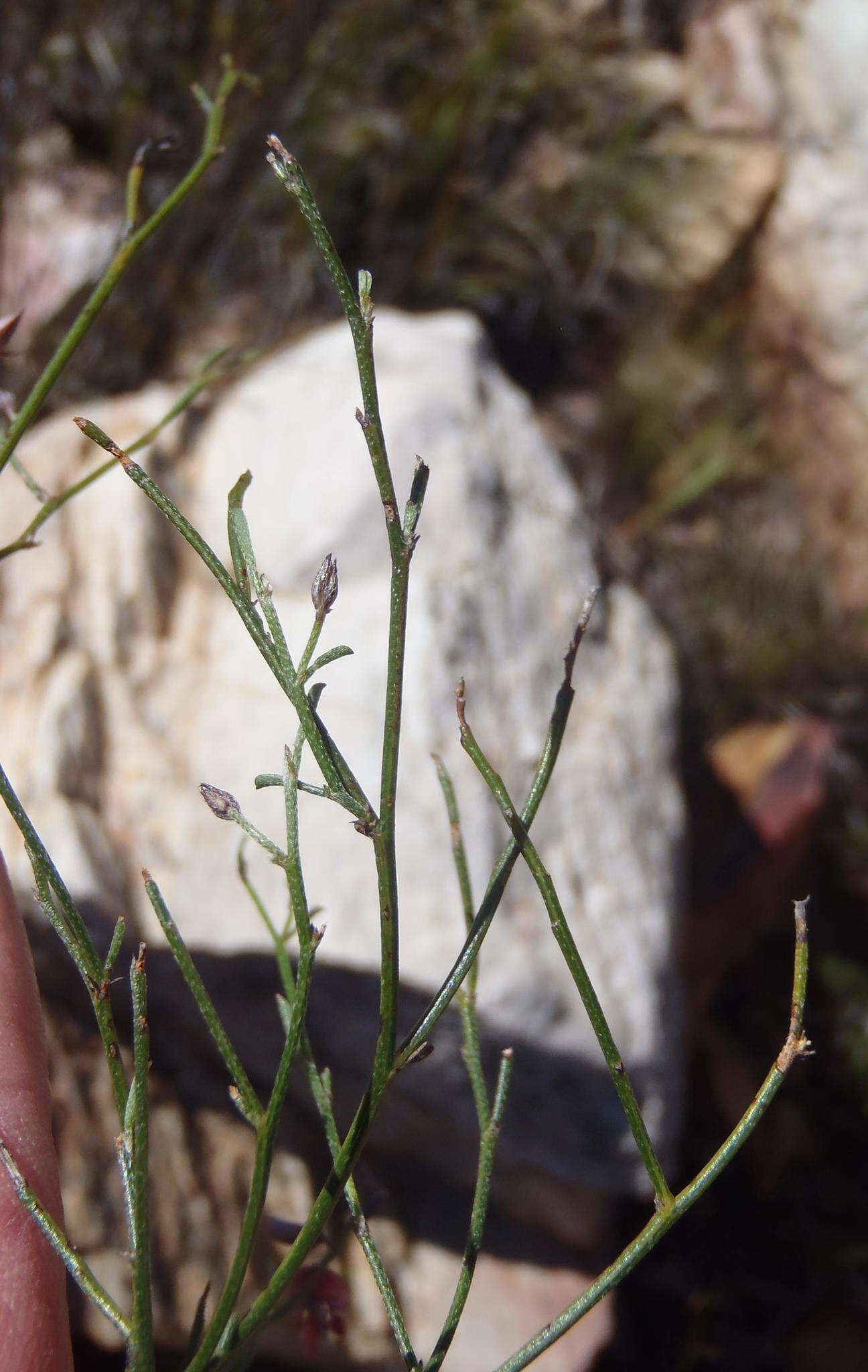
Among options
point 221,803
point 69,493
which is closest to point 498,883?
point 221,803

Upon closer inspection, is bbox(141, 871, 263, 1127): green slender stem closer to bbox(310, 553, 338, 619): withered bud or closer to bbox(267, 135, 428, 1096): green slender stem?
bbox(267, 135, 428, 1096): green slender stem

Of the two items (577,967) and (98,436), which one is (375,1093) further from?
(98,436)

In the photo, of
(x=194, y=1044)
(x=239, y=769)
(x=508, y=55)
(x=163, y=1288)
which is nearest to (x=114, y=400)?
(x=239, y=769)

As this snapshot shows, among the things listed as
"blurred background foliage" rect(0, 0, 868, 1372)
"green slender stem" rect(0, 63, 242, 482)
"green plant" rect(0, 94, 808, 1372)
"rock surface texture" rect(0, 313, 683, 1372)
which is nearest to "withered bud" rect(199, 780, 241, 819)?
"green plant" rect(0, 94, 808, 1372)

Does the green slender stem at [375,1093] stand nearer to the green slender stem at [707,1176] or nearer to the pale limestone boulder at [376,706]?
the green slender stem at [707,1176]

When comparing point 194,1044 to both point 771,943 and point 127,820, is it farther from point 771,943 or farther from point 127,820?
point 771,943

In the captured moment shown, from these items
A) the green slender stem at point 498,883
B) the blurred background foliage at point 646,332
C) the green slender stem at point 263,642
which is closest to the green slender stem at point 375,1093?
the green slender stem at point 498,883
